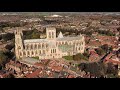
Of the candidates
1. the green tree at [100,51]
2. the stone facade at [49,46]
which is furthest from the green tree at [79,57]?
the green tree at [100,51]

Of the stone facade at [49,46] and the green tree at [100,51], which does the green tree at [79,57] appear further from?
the green tree at [100,51]

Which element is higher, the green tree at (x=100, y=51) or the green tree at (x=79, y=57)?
the green tree at (x=100, y=51)

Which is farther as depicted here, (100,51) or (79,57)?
(100,51)

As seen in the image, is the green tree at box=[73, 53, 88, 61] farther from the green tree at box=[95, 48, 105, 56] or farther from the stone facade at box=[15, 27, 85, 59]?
the green tree at box=[95, 48, 105, 56]

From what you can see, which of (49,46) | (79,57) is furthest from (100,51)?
(49,46)

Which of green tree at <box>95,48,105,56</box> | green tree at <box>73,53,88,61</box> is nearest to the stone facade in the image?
green tree at <box>73,53,88,61</box>

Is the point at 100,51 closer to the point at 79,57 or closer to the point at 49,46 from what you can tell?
the point at 79,57

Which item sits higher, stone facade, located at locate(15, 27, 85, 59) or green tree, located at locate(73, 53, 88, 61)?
stone facade, located at locate(15, 27, 85, 59)
